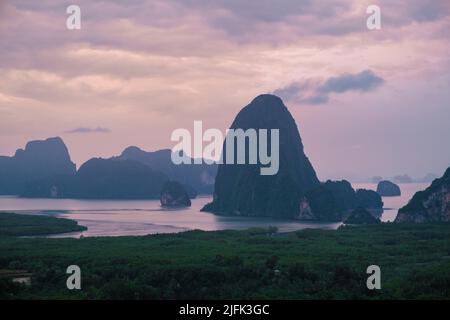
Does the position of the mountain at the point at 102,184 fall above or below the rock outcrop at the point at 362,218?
above

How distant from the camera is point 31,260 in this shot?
118ft

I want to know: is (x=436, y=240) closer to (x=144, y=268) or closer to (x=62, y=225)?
(x=144, y=268)

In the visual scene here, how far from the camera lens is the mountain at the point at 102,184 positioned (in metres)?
182

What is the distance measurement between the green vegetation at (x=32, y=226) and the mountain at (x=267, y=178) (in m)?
37.1

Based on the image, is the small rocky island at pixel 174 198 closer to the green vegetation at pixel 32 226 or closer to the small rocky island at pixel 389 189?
the green vegetation at pixel 32 226

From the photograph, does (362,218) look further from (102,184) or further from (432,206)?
(102,184)

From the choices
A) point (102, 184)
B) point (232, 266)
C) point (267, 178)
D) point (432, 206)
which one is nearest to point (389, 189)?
point (102, 184)

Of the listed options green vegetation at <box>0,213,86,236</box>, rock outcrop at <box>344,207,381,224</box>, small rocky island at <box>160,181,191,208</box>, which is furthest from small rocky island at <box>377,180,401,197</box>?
green vegetation at <box>0,213,86,236</box>

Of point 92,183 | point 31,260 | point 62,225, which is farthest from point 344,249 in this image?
point 92,183

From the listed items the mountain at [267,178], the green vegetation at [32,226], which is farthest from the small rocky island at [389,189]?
the green vegetation at [32,226]

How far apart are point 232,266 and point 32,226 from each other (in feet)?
123

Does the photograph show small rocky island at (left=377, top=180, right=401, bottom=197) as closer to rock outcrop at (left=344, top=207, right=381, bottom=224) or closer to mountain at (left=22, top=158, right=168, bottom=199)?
mountain at (left=22, top=158, right=168, bottom=199)
